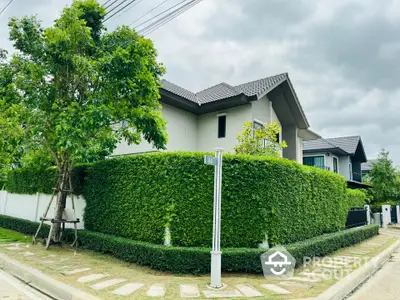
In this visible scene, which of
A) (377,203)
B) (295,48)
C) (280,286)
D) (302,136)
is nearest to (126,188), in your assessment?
(280,286)

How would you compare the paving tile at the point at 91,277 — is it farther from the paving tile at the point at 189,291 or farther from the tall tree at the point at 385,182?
the tall tree at the point at 385,182

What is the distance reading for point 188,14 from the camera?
7734 mm

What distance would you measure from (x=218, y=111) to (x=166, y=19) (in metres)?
6.58

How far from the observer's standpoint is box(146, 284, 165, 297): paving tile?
4671mm

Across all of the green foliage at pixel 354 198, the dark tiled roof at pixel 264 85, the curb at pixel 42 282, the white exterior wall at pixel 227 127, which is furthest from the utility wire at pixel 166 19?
the green foliage at pixel 354 198

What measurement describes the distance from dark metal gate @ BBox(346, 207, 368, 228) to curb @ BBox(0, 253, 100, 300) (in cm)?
1095

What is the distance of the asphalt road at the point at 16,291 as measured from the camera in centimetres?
485

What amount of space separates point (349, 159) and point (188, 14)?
2343cm

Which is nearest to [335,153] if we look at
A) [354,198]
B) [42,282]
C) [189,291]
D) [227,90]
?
[354,198]

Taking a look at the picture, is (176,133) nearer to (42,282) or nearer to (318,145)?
(42,282)

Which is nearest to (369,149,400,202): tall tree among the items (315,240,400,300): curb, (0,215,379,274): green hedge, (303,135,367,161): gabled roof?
(303,135,367,161): gabled roof

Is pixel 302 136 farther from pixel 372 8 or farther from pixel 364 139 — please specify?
pixel 364 139

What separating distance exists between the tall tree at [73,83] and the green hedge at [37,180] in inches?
22.0

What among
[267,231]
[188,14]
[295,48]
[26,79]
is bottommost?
[267,231]
